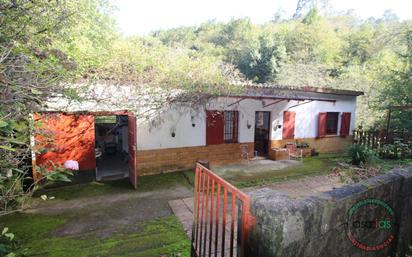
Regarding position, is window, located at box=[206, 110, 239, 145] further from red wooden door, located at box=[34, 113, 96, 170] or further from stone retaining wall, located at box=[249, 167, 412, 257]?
stone retaining wall, located at box=[249, 167, 412, 257]

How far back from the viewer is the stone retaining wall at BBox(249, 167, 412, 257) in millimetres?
1521

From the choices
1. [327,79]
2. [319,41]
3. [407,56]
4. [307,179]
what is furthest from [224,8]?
[307,179]

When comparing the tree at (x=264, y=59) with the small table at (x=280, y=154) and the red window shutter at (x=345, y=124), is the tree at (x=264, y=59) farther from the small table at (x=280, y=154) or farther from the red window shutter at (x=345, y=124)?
the small table at (x=280, y=154)

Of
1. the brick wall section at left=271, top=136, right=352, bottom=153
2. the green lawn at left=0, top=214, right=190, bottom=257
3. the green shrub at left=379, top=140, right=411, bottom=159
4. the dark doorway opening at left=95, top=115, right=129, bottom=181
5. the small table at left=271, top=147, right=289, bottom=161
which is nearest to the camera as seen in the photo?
the green lawn at left=0, top=214, right=190, bottom=257

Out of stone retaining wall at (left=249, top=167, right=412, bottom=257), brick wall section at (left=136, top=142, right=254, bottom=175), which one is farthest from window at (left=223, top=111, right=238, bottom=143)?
stone retaining wall at (left=249, top=167, right=412, bottom=257)

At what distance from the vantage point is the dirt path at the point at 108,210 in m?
4.06

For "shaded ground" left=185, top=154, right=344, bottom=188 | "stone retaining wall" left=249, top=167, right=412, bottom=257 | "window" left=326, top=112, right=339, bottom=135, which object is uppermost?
"window" left=326, top=112, right=339, bottom=135

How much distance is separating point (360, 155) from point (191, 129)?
6.22 metres

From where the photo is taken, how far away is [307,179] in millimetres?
6688

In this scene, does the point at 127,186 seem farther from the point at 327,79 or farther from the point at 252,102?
the point at 327,79

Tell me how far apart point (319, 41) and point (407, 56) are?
16668 mm

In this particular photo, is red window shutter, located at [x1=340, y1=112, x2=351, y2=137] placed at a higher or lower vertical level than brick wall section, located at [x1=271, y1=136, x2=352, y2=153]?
higher

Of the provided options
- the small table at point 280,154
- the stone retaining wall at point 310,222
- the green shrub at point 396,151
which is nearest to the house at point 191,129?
the small table at point 280,154

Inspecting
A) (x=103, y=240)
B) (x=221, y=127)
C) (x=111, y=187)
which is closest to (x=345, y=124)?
(x=221, y=127)
